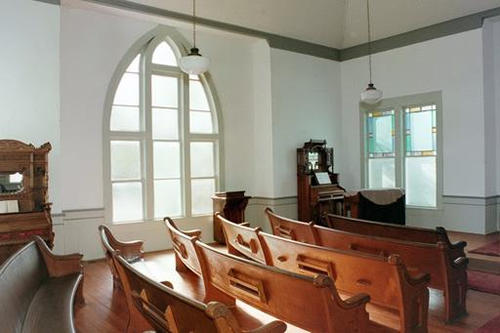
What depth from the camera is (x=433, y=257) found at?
9.53 feet

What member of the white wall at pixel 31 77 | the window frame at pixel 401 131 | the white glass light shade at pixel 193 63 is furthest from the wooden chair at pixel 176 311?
the window frame at pixel 401 131

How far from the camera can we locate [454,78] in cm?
632

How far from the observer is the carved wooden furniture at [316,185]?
265 inches

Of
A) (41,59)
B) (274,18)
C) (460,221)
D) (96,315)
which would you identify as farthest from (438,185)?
(41,59)

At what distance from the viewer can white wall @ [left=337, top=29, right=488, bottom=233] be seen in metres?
6.07

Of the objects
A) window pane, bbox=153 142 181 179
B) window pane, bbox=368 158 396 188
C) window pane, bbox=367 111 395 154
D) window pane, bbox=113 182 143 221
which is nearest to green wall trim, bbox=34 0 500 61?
window pane, bbox=367 111 395 154

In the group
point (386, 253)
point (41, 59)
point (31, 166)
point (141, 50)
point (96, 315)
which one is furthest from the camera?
point (141, 50)

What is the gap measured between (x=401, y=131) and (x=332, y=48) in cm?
203

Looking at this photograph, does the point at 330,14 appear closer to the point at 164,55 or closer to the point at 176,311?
the point at 164,55

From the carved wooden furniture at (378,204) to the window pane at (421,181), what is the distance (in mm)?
877

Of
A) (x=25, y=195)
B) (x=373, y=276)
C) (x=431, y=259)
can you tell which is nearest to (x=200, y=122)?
(x=25, y=195)

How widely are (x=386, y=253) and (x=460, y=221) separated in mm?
4051

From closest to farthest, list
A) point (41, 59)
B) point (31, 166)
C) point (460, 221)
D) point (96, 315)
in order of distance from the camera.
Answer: point (96, 315) → point (31, 166) → point (41, 59) → point (460, 221)

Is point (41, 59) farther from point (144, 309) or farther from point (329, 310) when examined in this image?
point (329, 310)
